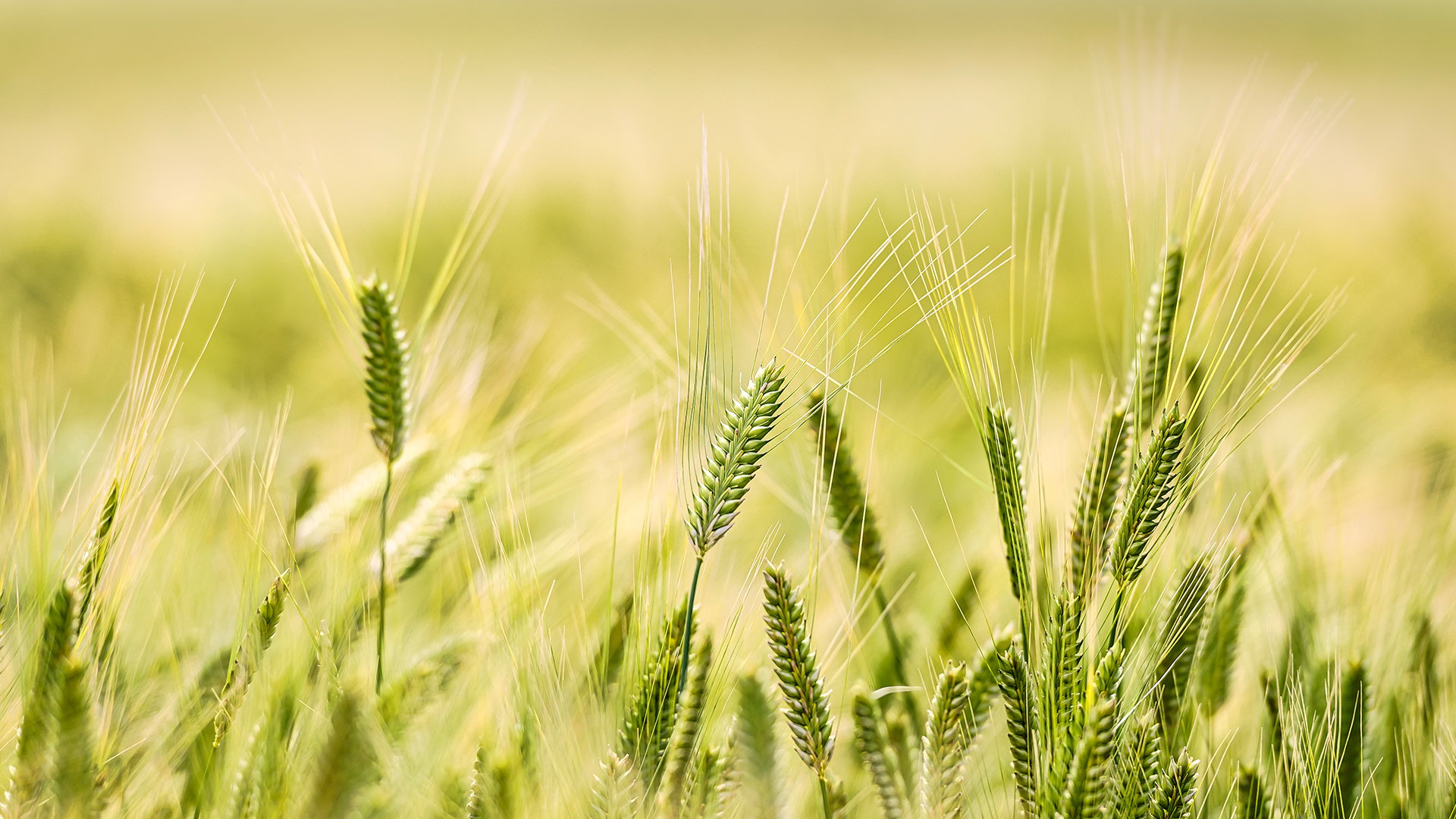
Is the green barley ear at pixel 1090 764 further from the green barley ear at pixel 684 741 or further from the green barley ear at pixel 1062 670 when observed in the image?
the green barley ear at pixel 684 741

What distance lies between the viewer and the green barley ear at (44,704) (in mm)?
358

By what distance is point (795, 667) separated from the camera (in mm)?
376

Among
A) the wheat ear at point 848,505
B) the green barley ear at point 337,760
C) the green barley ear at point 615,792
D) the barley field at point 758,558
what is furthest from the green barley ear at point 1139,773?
the green barley ear at point 337,760

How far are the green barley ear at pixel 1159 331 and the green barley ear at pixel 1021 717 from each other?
0.15 metres

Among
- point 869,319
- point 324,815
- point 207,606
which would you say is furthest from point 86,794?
point 869,319

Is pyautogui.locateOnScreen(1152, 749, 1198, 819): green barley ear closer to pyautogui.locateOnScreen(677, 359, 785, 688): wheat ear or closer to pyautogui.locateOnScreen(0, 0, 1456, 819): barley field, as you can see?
pyautogui.locateOnScreen(0, 0, 1456, 819): barley field

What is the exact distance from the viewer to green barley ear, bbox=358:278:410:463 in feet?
1.60

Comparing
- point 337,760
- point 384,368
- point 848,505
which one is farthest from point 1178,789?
point 384,368

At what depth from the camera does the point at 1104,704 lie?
0.33 m

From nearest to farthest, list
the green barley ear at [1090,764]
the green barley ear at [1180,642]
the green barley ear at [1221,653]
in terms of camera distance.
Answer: the green barley ear at [1090,764], the green barley ear at [1180,642], the green barley ear at [1221,653]

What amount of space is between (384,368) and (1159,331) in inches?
18.9

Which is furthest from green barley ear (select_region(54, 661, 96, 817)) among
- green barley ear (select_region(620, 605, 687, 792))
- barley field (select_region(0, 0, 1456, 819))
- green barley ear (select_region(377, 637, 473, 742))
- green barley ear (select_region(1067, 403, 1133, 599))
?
green barley ear (select_region(1067, 403, 1133, 599))

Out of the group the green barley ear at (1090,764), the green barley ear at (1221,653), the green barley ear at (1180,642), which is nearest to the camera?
the green barley ear at (1090,764)

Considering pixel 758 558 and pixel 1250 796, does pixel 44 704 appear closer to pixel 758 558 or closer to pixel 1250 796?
pixel 758 558
